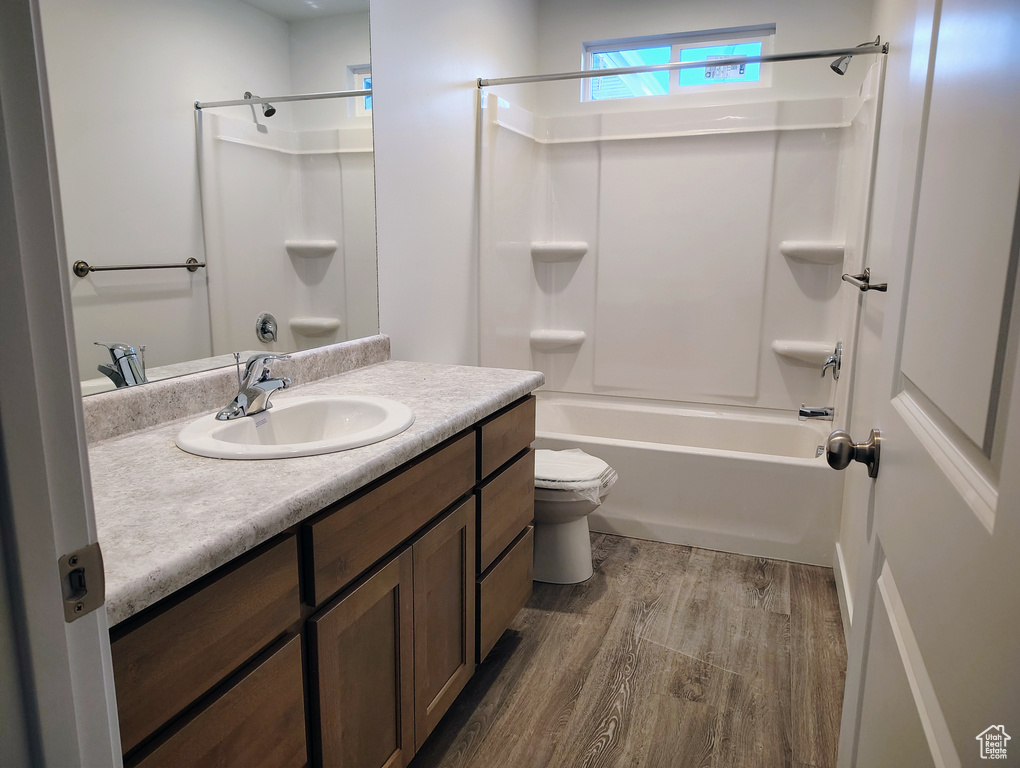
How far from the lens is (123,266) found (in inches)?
55.6

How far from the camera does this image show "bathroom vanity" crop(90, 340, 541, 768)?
0.85 m

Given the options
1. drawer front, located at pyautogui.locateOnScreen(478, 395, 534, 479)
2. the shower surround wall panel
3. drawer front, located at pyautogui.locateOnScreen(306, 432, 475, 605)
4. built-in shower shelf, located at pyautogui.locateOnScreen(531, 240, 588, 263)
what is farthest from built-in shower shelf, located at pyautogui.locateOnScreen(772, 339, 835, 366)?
drawer front, located at pyautogui.locateOnScreen(306, 432, 475, 605)

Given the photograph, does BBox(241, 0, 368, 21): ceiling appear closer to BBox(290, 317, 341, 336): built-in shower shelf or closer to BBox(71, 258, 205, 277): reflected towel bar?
BBox(71, 258, 205, 277): reflected towel bar

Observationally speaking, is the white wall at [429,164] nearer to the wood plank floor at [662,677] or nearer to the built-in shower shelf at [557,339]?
the built-in shower shelf at [557,339]

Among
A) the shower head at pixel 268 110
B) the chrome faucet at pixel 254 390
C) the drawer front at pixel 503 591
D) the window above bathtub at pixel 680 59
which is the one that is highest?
the window above bathtub at pixel 680 59

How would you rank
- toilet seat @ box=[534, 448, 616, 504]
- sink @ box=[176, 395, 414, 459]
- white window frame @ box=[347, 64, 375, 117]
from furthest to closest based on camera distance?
toilet seat @ box=[534, 448, 616, 504], white window frame @ box=[347, 64, 375, 117], sink @ box=[176, 395, 414, 459]

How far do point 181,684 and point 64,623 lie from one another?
429 millimetres

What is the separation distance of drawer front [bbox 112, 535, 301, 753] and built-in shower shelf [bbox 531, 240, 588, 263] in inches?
112

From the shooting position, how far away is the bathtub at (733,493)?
8.96 feet

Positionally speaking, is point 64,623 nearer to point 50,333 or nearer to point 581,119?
point 50,333

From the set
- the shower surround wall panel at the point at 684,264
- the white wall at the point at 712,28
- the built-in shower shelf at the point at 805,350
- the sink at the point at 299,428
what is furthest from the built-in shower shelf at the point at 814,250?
the sink at the point at 299,428

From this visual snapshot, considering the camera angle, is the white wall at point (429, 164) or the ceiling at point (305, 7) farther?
the white wall at point (429, 164)

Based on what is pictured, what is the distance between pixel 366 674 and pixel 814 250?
2835 mm

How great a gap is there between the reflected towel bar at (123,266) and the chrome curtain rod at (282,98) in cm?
35
